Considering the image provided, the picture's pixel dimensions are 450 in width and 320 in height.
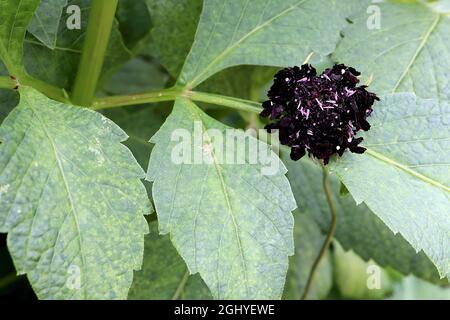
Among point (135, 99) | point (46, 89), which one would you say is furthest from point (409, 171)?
point (46, 89)

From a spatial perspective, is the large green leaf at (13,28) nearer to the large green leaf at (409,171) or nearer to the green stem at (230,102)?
the green stem at (230,102)

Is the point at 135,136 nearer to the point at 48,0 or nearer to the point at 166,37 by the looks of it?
the point at 166,37

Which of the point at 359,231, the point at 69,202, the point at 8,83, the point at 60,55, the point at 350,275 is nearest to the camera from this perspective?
the point at 69,202

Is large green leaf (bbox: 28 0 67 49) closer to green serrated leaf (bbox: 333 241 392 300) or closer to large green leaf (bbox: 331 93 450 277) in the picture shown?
large green leaf (bbox: 331 93 450 277)

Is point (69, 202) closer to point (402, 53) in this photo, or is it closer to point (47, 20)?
point (47, 20)

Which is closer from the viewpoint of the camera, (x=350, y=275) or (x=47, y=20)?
(x=47, y=20)

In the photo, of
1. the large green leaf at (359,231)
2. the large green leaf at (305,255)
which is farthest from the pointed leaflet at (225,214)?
the large green leaf at (305,255)
